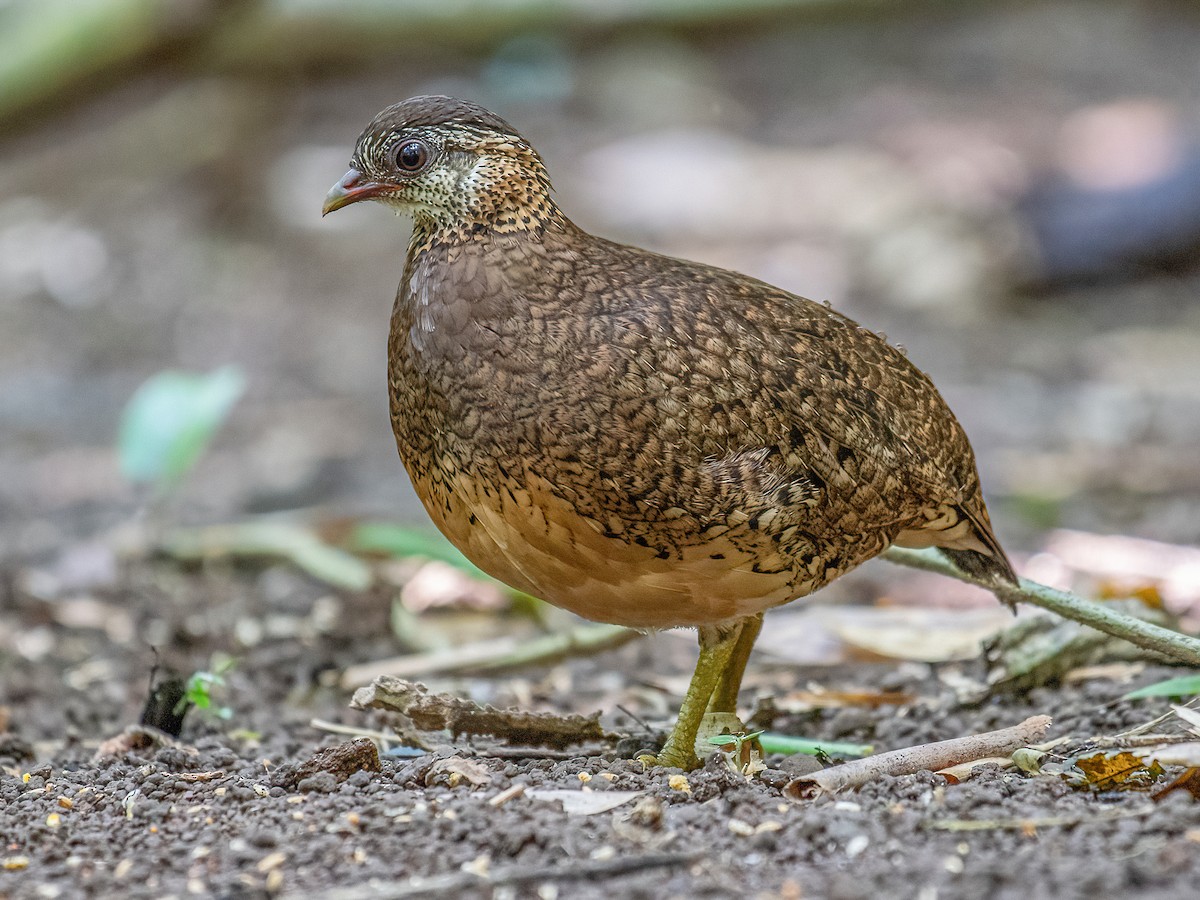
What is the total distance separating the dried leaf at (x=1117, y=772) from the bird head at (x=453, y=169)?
6.05ft

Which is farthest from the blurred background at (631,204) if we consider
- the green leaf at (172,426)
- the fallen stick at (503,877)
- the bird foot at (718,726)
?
the fallen stick at (503,877)

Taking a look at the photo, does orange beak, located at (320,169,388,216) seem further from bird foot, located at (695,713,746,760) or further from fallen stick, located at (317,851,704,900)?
fallen stick, located at (317,851,704,900)

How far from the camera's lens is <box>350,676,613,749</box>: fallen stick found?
3.97 meters

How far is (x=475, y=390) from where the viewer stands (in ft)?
11.6

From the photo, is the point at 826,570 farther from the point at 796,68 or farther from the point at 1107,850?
the point at 796,68

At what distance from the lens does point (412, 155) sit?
389 centimetres

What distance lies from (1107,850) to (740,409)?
4.27 ft

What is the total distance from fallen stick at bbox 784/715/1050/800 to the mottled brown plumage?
0.48m

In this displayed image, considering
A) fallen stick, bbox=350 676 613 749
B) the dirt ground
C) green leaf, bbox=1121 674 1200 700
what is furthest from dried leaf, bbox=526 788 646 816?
green leaf, bbox=1121 674 1200 700

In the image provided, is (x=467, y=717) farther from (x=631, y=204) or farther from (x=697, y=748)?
(x=631, y=204)

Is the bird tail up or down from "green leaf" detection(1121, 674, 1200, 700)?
up

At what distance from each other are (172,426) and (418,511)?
61.2 inches

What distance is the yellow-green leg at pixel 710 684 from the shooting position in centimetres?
395

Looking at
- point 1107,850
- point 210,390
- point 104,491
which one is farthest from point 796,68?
point 1107,850
